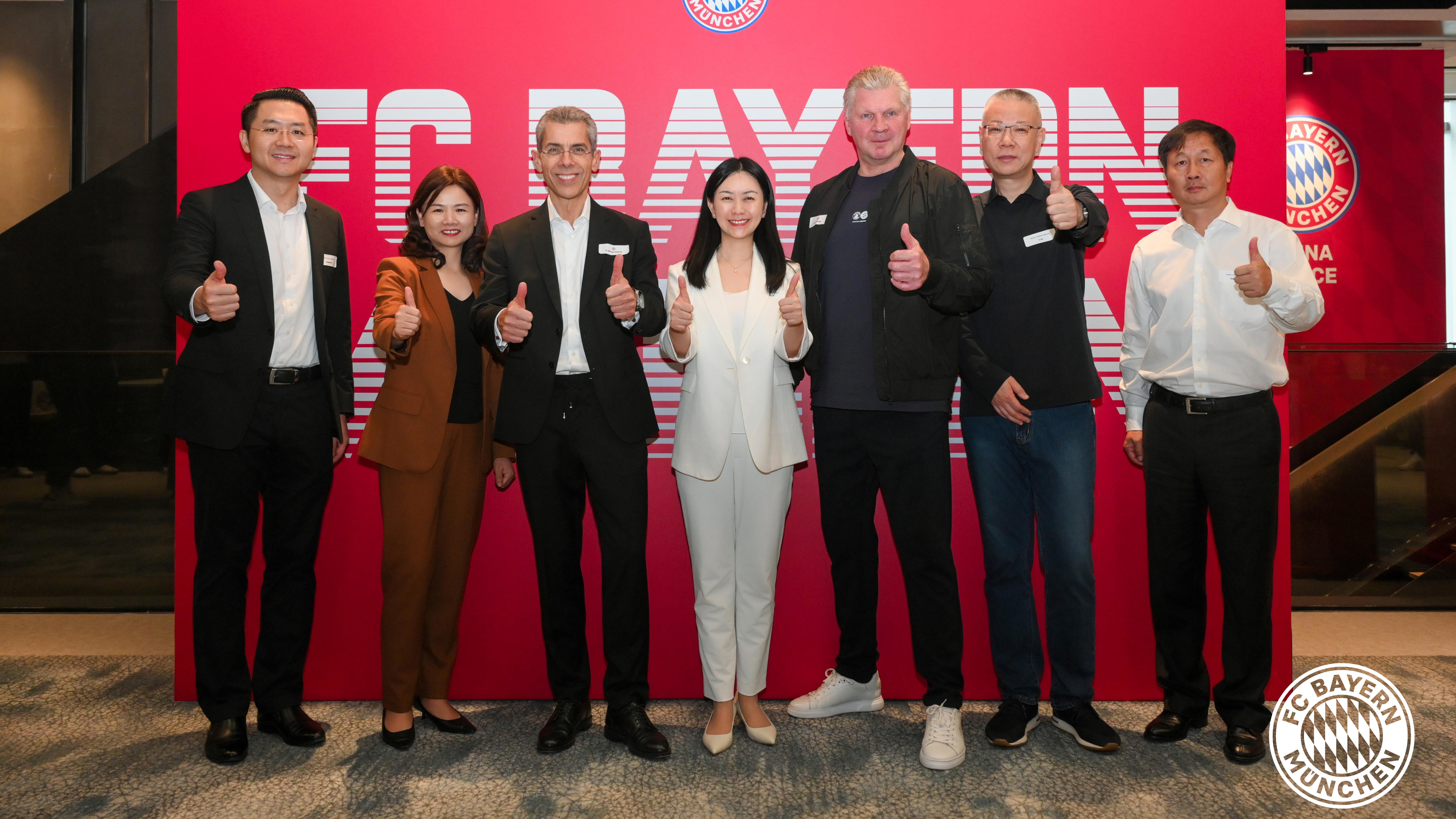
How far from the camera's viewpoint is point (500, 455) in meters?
2.83

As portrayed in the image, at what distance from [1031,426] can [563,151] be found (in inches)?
72.9

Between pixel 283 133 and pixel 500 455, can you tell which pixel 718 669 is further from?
pixel 283 133

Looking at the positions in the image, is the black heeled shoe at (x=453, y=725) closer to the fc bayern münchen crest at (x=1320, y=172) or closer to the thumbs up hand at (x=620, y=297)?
the thumbs up hand at (x=620, y=297)

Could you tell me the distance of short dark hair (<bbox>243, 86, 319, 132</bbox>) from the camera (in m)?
2.67

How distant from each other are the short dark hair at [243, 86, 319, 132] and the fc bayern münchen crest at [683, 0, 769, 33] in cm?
147

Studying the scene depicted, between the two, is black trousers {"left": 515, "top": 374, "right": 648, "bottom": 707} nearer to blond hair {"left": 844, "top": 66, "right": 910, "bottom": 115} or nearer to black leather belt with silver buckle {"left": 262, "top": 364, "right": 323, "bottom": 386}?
black leather belt with silver buckle {"left": 262, "top": 364, "right": 323, "bottom": 386}

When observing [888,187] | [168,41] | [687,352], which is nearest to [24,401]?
[168,41]

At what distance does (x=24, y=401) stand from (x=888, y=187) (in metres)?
5.25

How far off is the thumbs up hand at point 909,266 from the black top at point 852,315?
0.64 ft

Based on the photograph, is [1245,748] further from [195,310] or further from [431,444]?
[195,310]

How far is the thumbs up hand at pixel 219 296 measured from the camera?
7.82 ft

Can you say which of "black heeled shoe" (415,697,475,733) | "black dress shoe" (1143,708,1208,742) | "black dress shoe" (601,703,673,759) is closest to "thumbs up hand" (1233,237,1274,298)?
"black dress shoe" (1143,708,1208,742)

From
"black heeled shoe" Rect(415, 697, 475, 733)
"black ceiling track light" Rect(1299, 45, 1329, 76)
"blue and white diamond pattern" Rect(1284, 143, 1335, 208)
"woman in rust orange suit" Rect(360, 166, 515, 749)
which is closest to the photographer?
"woman in rust orange suit" Rect(360, 166, 515, 749)

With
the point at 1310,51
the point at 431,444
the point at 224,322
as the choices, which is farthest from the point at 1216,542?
the point at 1310,51
